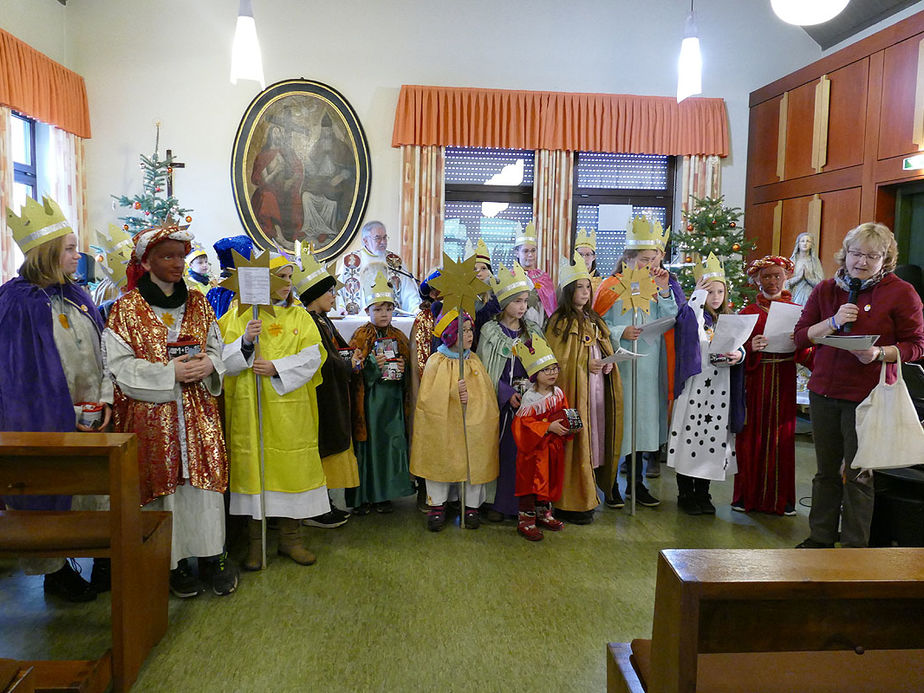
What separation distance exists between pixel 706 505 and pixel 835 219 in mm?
4486

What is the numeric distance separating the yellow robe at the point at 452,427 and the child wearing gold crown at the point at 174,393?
3.64 ft

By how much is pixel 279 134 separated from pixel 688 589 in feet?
24.5

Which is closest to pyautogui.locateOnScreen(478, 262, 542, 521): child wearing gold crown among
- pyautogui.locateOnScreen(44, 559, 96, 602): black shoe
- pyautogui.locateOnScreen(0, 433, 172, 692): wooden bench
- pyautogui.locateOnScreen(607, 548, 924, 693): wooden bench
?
pyautogui.locateOnScreen(0, 433, 172, 692): wooden bench

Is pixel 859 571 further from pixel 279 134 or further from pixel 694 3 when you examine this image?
pixel 694 3

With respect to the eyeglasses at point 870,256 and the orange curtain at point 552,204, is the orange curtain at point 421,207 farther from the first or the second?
the eyeglasses at point 870,256

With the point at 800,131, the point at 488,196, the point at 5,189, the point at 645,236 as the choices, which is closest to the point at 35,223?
the point at 645,236

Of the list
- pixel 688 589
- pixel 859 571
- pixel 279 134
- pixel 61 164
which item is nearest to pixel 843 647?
pixel 859 571

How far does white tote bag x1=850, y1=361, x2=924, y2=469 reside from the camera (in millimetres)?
2580

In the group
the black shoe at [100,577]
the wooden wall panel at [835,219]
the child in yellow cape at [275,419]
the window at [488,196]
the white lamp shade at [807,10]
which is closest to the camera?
the white lamp shade at [807,10]

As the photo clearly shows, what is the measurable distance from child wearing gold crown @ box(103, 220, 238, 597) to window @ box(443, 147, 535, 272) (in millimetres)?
5392

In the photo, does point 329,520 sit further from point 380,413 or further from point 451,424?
point 451,424

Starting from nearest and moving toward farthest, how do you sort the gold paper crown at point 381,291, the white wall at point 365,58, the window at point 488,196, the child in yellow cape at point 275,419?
the child in yellow cape at point 275,419 → the gold paper crown at point 381,291 → the white wall at point 365,58 → the window at point 488,196

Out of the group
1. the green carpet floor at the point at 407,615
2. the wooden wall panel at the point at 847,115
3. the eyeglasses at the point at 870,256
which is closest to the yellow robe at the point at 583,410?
the green carpet floor at the point at 407,615

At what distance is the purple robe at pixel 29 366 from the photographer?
95.9 inches
